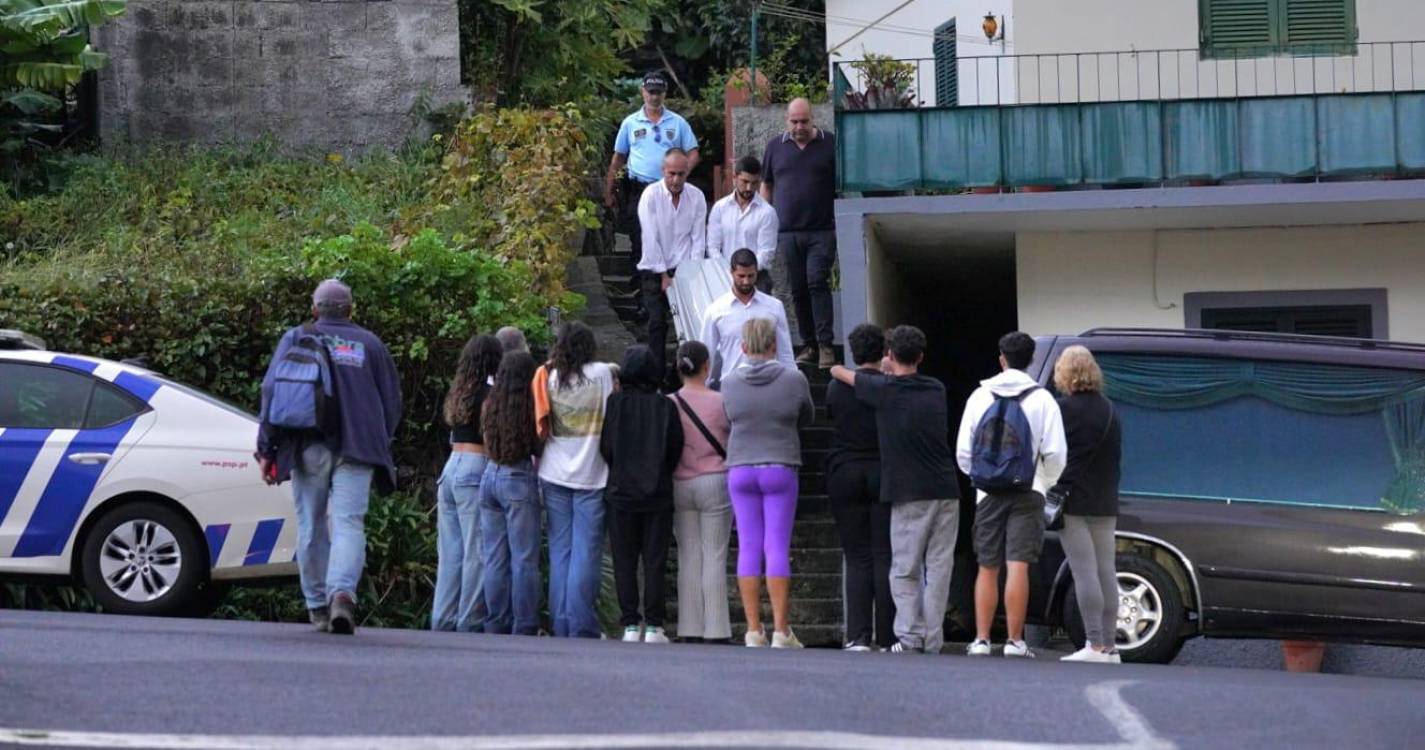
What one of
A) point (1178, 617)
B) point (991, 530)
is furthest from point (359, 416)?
point (1178, 617)

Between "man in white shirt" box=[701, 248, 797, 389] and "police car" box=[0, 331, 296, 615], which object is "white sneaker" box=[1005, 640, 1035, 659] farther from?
"police car" box=[0, 331, 296, 615]

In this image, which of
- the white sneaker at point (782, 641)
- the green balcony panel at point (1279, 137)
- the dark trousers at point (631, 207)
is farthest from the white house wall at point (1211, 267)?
the white sneaker at point (782, 641)

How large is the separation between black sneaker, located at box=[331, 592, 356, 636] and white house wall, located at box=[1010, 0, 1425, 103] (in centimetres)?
953

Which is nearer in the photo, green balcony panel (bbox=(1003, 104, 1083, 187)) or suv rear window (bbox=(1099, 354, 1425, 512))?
suv rear window (bbox=(1099, 354, 1425, 512))

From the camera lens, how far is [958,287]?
22.0 m

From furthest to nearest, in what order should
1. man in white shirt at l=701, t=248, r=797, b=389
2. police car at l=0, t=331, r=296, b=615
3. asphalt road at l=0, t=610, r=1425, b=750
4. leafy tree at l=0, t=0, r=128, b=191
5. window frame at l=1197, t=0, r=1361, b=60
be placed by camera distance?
leafy tree at l=0, t=0, r=128, b=191 < window frame at l=1197, t=0, r=1361, b=60 < man in white shirt at l=701, t=248, r=797, b=389 < police car at l=0, t=331, r=296, b=615 < asphalt road at l=0, t=610, r=1425, b=750

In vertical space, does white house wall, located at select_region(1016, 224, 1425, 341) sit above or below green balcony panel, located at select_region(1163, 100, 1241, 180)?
below

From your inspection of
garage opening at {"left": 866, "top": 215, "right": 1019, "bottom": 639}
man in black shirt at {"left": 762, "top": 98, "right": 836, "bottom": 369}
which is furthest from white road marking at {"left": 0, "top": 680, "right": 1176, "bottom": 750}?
man in black shirt at {"left": 762, "top": 98, "right": 836, "bottom": 369}

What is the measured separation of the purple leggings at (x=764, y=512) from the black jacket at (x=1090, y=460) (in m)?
1.49

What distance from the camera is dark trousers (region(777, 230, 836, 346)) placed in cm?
1672

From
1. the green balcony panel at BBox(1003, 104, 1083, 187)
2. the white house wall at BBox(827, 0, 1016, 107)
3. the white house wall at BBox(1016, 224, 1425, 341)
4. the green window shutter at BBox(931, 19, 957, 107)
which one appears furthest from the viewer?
the green window shutter at BBox(931, 19, 957, 107)

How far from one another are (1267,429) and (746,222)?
5218 millimetres

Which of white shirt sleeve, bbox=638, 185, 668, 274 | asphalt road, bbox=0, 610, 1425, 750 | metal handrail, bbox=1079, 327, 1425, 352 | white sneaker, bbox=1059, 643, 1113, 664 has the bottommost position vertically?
white sneaker, bbox=1059, 643, 1113, 664

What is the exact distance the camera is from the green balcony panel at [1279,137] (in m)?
16.8
